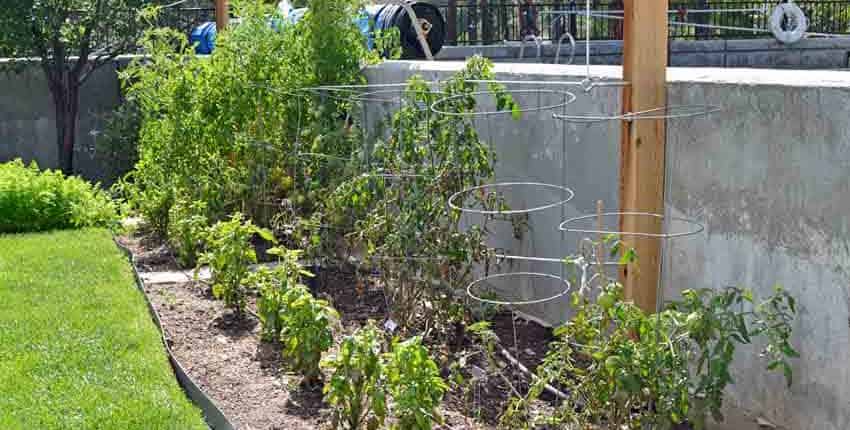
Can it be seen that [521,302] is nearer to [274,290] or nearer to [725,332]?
[274,290]

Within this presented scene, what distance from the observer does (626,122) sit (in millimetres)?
4676

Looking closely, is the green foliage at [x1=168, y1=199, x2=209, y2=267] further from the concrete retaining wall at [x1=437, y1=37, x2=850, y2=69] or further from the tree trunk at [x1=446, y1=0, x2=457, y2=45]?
the tree trunk at [x1=446, y1=0, x2=457, y2=45]

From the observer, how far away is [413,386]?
161 inches

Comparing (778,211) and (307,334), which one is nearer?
(778,211)

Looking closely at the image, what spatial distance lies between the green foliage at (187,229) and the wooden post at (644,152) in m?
3.31

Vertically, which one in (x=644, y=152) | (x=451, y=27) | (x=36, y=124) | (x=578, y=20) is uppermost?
(x=578, y=20)

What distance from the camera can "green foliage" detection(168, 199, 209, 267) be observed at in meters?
7.30

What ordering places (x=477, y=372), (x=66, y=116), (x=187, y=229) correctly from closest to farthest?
(x=477, y=372) → (x=187, y=229) → (x=66, y=116)

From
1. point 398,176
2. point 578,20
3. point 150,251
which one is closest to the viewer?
point 398,176

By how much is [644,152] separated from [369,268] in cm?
241

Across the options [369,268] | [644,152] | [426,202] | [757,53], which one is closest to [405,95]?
[426,202]

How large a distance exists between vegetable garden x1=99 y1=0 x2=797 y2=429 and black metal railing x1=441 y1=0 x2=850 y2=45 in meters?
11.9

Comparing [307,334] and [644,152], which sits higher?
[644,152]

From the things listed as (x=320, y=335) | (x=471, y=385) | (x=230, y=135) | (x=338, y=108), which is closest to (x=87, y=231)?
(x=230, y=135)
